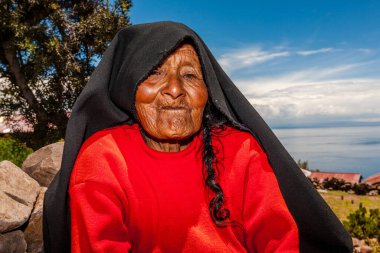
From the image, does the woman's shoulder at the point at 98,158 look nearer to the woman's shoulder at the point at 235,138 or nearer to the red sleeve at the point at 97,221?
the red sleeve at the point at 97,221

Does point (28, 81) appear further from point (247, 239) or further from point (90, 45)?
point (247, 239)

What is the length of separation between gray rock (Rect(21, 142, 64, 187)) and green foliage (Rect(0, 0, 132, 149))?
22.1 ft

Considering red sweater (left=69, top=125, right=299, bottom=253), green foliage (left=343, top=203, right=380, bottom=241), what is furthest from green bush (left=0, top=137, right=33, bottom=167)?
red sweater (left=69, top=125, right=299, bottom=253)

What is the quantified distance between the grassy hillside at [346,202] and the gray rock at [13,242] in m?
7.12

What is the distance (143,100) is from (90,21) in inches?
513

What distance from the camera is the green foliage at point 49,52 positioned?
13.4 metres

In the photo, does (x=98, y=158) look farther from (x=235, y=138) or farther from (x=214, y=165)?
(x=235, y=138)

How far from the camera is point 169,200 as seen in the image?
1875 millimetres

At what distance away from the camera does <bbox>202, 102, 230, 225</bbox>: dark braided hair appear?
1895 mm

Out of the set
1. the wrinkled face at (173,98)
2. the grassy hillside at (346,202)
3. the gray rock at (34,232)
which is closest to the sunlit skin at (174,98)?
the wrinkled face at (173,98)

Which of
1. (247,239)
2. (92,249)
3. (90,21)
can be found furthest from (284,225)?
(90,21)

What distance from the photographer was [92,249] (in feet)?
5.58

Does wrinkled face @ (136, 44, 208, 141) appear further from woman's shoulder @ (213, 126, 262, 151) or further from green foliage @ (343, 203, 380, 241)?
green foliage @ (343, 203, 380, 241)

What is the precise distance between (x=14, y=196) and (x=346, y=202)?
8884 mm
